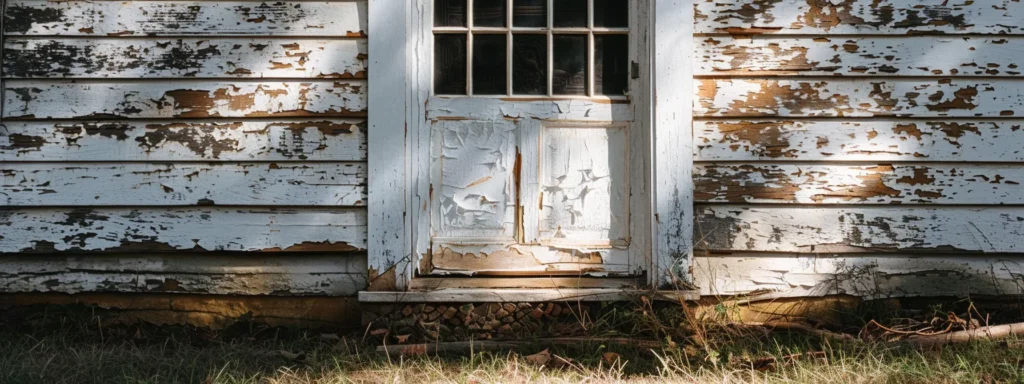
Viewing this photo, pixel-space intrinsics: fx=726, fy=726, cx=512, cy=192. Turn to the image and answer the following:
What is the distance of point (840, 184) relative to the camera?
3.02m

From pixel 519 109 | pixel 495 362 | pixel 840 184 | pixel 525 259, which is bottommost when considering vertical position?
pixel 495 362

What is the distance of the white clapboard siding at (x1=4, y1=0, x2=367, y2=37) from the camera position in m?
2.97

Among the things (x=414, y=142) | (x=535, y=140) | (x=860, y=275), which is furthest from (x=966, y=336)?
(x=414, y=142)

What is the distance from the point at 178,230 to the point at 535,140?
1.53 metres

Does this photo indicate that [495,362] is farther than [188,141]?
No

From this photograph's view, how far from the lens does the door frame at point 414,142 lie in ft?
9.75

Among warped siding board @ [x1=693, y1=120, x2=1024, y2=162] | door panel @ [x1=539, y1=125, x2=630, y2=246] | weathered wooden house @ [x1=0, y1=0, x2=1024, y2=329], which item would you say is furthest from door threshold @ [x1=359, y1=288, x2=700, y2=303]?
warped siding board @ [x1=693, y1=120, x2=1024, y2=162]

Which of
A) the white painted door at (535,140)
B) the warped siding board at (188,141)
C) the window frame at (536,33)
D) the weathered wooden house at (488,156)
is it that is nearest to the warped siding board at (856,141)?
the weathered wooden house at (488,156)

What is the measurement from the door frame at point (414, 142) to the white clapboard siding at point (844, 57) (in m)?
0.15

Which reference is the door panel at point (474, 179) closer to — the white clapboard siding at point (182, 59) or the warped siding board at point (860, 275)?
the white clapboard siding at point (182, 59)

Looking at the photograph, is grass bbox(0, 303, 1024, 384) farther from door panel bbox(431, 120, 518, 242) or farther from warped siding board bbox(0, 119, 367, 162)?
warped siding board bbox(0, 119, 367, 162)

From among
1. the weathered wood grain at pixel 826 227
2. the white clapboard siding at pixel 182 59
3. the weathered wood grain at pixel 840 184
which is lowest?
the weathered wood grain at pixel 826 227

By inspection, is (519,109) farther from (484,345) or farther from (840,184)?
(840,184)

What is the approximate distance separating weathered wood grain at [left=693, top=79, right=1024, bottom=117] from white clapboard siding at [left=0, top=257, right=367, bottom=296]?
1.66 m
